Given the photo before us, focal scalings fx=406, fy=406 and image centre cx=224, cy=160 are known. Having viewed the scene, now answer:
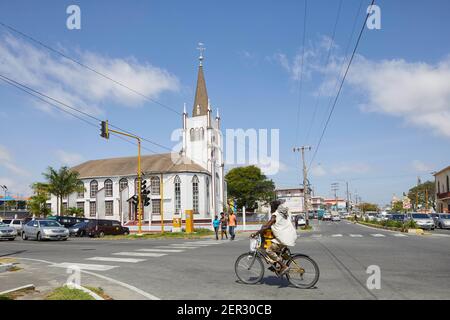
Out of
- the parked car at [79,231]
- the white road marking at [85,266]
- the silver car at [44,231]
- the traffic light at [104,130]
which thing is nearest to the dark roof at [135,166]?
the parked car at [79,231]

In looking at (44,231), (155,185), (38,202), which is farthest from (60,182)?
(44,231)

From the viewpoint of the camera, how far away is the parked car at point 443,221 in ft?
125

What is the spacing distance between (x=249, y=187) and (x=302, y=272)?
80.7m

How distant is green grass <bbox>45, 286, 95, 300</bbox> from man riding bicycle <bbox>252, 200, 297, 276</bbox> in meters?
3.62

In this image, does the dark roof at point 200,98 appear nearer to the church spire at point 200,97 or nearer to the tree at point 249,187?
the church spire at point 200,97

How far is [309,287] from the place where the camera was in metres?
8.13

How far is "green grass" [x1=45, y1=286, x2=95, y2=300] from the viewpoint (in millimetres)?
7027

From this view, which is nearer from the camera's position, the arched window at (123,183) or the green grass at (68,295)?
the green grass at (68,295)

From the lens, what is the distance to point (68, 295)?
717 cm

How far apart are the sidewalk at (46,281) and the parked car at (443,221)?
3660 cm

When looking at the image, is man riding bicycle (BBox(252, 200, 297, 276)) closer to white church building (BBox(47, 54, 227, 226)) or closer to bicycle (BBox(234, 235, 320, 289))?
bicycle (BBox(234, 235, 320, 289))

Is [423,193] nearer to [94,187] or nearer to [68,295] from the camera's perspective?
[94,187]

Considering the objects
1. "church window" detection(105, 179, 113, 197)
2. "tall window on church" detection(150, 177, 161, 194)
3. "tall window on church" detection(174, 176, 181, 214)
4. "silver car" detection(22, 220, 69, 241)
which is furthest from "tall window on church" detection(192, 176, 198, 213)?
"silver car" detection(22, 220, 69, 241)
